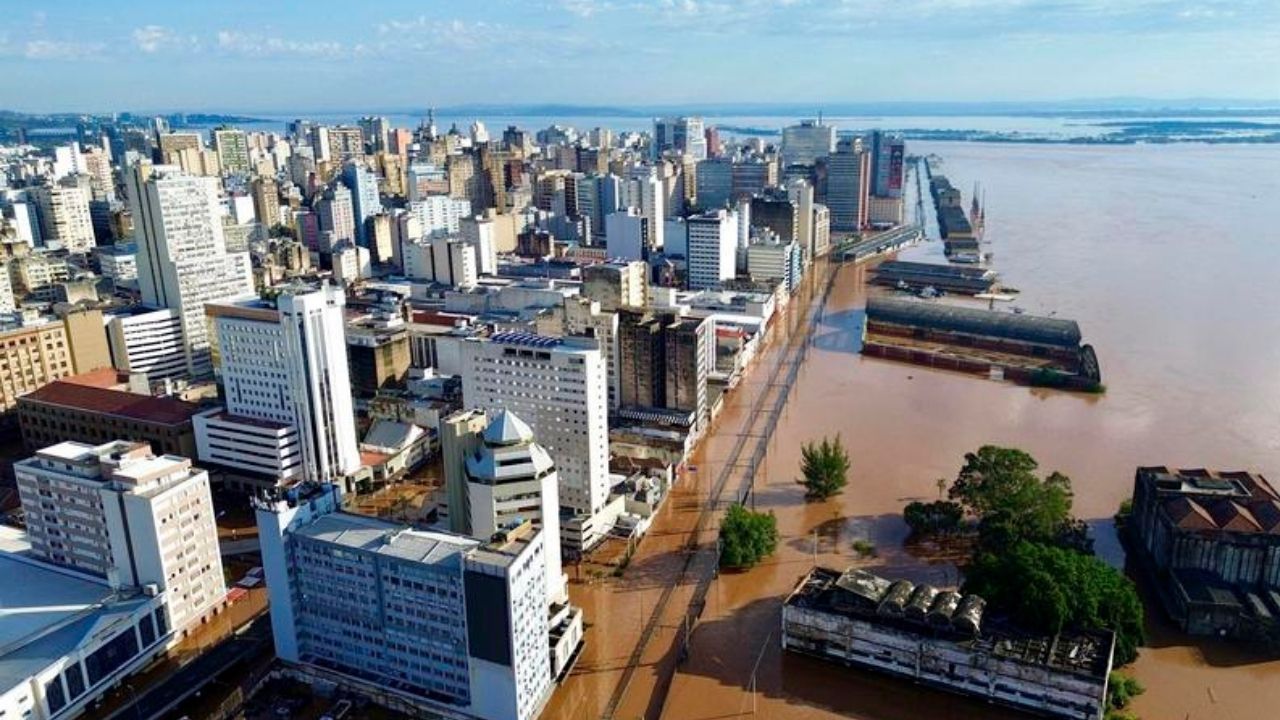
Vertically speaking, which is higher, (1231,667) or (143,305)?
(143,305)

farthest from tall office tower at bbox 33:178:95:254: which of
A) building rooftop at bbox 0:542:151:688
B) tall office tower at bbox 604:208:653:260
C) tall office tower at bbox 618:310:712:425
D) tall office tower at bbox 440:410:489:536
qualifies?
tall office tower at bbox 440:410:489:536

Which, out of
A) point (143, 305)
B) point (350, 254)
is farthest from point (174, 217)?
point (350, 254)

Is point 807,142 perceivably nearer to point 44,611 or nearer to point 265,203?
point 265,203

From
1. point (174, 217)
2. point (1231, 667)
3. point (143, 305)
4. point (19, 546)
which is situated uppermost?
point (174, 217)

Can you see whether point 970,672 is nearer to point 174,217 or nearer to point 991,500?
point 991,500

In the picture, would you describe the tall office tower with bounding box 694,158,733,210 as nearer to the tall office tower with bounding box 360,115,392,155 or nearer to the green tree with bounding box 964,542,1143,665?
the tall office tower with bounding box 360,115,392,155

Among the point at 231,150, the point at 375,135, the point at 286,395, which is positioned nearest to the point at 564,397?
the point at 286,395
